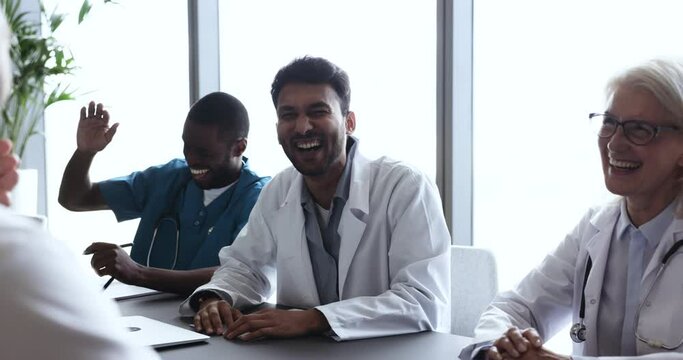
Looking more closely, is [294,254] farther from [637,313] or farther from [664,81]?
[664,81]

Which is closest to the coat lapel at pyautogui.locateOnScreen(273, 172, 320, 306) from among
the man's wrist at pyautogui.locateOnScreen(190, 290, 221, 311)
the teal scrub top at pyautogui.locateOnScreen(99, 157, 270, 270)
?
the man's wrist at pyautogui.locateOnScreen(190, 290, 221, 311)

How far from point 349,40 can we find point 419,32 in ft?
2.15

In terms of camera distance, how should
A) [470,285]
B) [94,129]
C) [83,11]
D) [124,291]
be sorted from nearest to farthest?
[470,285], [124,291], [94,129], [83,11]

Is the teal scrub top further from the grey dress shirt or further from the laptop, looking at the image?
the laptop

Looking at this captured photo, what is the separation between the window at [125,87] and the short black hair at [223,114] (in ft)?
6.72

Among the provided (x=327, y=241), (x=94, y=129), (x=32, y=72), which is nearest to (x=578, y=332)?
(x=327, y=241)

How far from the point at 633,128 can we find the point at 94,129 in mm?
2008

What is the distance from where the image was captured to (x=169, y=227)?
3.03 m

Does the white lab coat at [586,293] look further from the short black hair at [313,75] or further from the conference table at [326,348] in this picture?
the short black hair at [313,75]

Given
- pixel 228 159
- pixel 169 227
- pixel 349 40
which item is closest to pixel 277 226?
pixel 228 159

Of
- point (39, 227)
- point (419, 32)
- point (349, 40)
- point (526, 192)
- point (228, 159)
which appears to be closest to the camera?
point (39, 227)

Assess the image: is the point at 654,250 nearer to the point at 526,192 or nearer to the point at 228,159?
the point at 228,159

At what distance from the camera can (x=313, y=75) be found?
8.02ft

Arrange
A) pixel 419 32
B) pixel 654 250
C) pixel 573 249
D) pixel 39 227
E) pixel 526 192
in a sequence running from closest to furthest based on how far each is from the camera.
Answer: pixel 39 227 → pixel 654 250 → pixel 573 249 → pixel 419 32 → pixel 526 192
